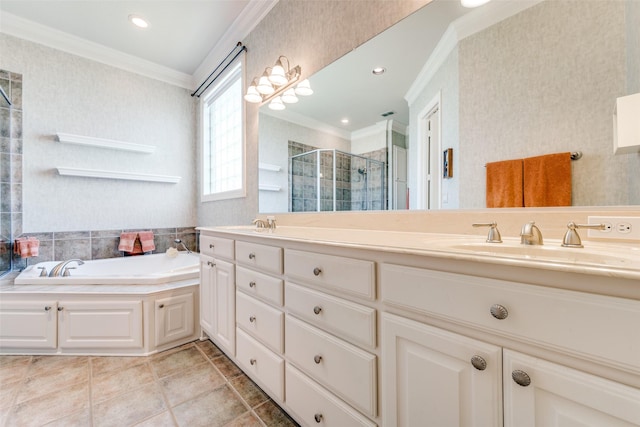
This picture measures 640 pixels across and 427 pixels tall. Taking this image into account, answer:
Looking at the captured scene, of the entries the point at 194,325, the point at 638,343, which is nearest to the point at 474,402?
Answer: the point at 638,343

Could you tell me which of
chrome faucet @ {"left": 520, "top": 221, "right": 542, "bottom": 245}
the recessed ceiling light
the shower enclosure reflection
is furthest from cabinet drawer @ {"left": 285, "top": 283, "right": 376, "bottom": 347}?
the recessed ceiling light

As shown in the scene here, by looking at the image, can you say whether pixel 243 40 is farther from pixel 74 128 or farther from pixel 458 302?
pixel 458 302

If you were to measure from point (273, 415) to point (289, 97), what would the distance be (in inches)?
81.4

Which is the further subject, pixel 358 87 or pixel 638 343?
pixel 358 87

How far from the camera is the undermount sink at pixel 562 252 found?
62cm

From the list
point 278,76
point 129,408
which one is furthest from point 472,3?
point 129,408

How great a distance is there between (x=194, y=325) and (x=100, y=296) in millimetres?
709

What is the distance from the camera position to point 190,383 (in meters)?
1.60

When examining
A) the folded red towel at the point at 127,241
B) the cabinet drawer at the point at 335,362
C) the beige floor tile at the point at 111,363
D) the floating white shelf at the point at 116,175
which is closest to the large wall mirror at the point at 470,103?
the cabinet drawer at the point at 335,362

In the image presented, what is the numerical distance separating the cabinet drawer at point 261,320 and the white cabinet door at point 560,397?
2.91 ft

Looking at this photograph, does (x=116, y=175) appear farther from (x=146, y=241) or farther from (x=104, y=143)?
(x=146, y=241)

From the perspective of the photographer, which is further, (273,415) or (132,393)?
(132,393)

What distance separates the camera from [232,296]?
1.59m

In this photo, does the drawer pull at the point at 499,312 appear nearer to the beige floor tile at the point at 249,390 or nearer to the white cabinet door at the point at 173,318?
the beige floor tile at the point at 249,390
